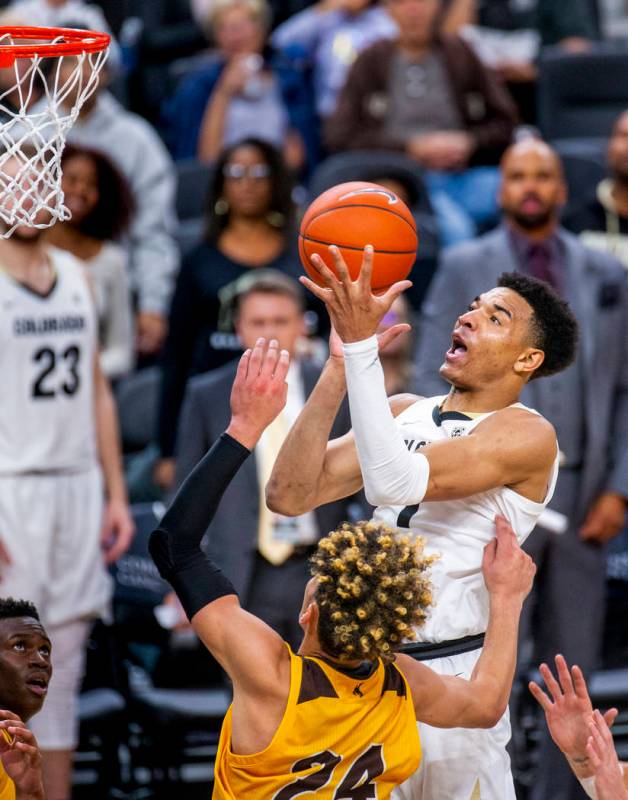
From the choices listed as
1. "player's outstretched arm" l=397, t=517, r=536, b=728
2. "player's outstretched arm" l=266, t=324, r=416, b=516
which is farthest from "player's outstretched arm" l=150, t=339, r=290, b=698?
"player's outstretched arm" l=397, t=517, r=536, b=728

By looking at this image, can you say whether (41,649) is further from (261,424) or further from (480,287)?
(480,287)

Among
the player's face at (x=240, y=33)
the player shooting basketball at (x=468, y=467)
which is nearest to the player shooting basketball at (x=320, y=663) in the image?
the player shooting basketball at (x=468, y=467)

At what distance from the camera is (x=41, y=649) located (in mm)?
3826

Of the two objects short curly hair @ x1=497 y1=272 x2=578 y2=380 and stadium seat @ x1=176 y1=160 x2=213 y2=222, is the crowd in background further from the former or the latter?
short curly hair @ x1=497 y1=272 x2=578 y2=380

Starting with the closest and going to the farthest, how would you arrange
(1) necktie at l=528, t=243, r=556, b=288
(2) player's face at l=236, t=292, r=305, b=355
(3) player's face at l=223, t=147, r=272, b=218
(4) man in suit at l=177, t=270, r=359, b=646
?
1. (4) man in suit at l=177, t=270, r=359, b=646
2. (2) player's face at l=236, t=292, r=305, b=355
3. (1) necktie at l=528, t=243, r=556, b=288
4. (3) player's face at l=223, t=147, r=272, b=218

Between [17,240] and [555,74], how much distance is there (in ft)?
15.1

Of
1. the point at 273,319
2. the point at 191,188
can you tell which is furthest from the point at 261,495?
the point at 191,188

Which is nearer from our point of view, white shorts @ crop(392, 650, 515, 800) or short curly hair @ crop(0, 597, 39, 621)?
short curly hair @ crop(0, 597, 39, 621)

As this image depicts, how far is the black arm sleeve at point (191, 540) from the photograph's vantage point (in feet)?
11.4

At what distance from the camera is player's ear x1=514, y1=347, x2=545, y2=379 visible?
404cm

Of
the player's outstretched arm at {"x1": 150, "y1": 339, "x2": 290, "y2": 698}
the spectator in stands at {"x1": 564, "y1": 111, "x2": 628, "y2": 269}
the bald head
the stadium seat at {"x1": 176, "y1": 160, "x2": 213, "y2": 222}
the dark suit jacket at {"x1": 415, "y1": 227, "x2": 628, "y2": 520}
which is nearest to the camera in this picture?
the player's outstretched arm at {"x1": 150, "y1": 339, "x2": 290, "y2": 698}

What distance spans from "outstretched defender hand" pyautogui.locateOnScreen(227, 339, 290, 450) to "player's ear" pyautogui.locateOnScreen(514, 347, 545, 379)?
2.24 feet

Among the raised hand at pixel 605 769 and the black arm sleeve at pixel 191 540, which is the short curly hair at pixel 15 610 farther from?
the raised hand at pixel 605 769

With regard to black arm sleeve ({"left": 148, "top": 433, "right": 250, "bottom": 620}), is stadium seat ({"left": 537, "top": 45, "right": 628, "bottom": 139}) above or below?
below
